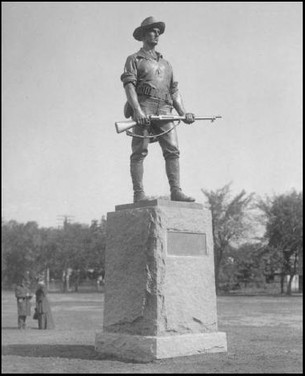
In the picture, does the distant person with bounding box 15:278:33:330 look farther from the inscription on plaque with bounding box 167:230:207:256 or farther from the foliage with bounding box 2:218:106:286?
the foliage with bounding box 2:218:106:286

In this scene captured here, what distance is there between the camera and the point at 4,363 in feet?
21.5

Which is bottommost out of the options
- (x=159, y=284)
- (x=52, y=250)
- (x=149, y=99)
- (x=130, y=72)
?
(x=52, y=250)

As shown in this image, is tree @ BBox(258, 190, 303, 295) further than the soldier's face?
Yes

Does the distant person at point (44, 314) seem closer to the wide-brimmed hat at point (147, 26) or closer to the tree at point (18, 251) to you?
the wide-brimmed hat at point (147, 26)

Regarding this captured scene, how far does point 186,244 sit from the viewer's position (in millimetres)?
7535

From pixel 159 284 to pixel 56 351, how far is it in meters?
2.07

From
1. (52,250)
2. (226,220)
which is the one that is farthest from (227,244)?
(52,250)

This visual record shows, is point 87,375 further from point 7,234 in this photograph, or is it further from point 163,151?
point 7,234

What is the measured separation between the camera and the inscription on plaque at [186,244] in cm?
736

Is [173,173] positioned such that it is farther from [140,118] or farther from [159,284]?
[159,284]

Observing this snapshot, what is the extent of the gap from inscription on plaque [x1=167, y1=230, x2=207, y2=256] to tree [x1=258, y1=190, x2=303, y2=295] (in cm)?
2897

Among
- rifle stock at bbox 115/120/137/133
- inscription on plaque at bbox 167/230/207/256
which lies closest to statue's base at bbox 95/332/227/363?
inscription on plaque at bbox 167/230/207/256

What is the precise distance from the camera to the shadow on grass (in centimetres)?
729

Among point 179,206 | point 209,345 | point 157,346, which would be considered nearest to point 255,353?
point 209,345
